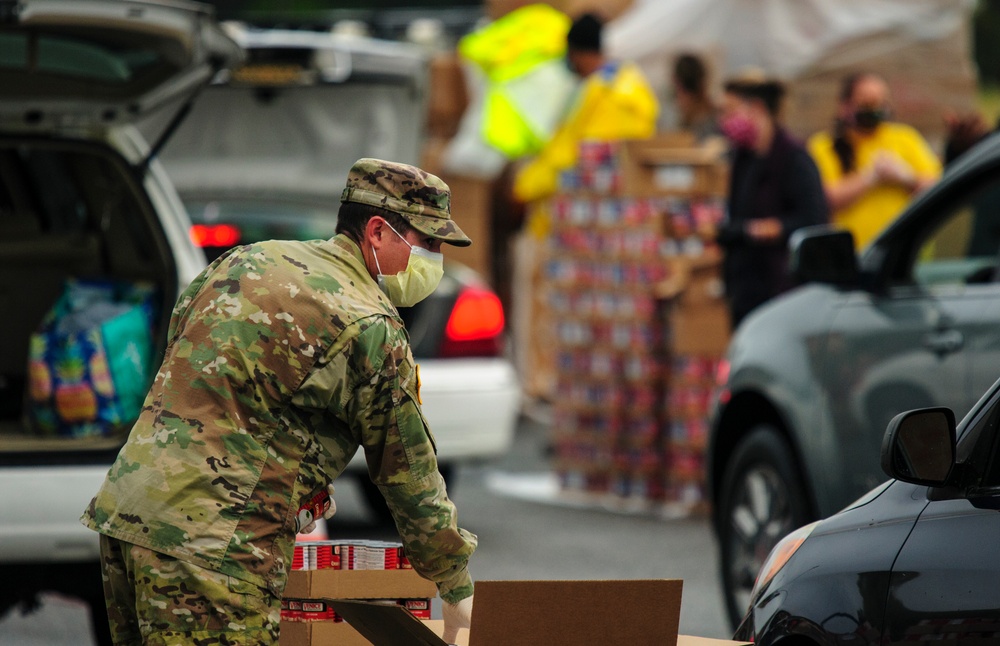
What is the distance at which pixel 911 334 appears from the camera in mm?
5516

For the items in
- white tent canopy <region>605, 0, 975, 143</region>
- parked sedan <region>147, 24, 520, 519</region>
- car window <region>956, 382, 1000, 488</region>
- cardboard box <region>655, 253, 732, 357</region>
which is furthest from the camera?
white tent canopy <region>605, 0, 975, 143</region>

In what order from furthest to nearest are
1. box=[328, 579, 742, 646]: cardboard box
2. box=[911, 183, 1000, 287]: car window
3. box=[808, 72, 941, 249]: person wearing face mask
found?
box=[808, 72, 941, 249]: person wearing face mask < box=[911, 183, 1000, 287]: car window < box=[328, 579, 742, 646]: cardboard box

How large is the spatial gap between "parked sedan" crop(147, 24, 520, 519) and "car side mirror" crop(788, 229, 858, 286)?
243cm

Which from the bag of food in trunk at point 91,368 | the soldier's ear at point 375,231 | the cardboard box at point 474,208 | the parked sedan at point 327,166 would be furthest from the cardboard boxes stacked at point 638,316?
the soldier's ear at point 375,231

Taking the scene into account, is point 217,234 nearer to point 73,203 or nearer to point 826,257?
point 73,203

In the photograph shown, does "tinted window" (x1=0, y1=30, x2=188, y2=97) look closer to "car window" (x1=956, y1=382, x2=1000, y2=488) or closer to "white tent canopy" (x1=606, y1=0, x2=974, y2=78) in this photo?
"car window" (x1=956, y1=382, x2=1000, y2=488)

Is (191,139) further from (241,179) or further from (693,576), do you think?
(693,576)

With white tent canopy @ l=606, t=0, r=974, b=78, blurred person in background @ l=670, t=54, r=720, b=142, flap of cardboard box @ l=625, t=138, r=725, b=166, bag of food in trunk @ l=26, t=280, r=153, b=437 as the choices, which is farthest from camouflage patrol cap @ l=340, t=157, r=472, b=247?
white tent canopy @ l=606, t=0, r=974, b=78

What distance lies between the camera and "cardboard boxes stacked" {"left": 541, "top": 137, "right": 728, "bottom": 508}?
9.23 m

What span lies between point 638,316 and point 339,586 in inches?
231

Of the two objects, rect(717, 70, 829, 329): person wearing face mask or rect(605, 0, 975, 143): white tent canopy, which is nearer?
rect(717, 70, 829, 329): person wearing face mask

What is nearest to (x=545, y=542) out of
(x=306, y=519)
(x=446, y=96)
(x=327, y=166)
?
(x=327, y=166)

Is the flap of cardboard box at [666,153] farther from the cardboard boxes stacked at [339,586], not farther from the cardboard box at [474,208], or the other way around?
the cardboard boxes stacked at [339,586]

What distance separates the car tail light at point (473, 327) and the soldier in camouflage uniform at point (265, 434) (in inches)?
180
